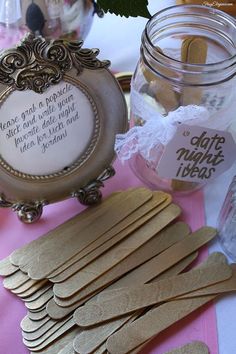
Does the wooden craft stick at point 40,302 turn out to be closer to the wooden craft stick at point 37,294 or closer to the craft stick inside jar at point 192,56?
the wooden craft stick at point 37,294

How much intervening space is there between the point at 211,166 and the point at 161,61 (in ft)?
0.41

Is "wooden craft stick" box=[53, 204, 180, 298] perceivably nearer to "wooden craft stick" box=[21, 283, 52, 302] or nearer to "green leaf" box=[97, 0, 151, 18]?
"wooden craft stick" box=[21, 283, 52, 302]

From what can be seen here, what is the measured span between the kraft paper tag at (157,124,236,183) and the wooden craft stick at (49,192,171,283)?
3 centimetres

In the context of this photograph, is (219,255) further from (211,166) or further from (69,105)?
(69,105)

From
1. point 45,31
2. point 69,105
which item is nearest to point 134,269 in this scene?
point 69,105

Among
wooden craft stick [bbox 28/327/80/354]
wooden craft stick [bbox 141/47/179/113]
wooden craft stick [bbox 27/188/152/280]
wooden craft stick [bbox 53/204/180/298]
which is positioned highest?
wooden craft stick [bbox 141/47/179/113]

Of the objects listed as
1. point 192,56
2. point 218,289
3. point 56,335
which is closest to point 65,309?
point 56,335

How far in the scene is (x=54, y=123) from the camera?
20.5 inches

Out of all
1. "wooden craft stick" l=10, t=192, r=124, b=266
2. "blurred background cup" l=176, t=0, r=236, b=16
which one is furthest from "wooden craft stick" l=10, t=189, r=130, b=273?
"blurred background cup" l=176, t=0, r=236, b=16

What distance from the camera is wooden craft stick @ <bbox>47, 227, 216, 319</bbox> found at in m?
0.51

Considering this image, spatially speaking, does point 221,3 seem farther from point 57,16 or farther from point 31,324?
point 31,324

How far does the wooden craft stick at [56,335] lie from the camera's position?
1.60ft

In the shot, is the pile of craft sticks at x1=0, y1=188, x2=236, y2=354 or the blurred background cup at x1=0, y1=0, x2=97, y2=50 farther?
the blurred background cup at x1=0, y1=0, x2=97, y2=50

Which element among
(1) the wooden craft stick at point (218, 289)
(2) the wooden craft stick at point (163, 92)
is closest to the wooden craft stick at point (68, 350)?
(1) the wooden craft stick at point (218, 289)
